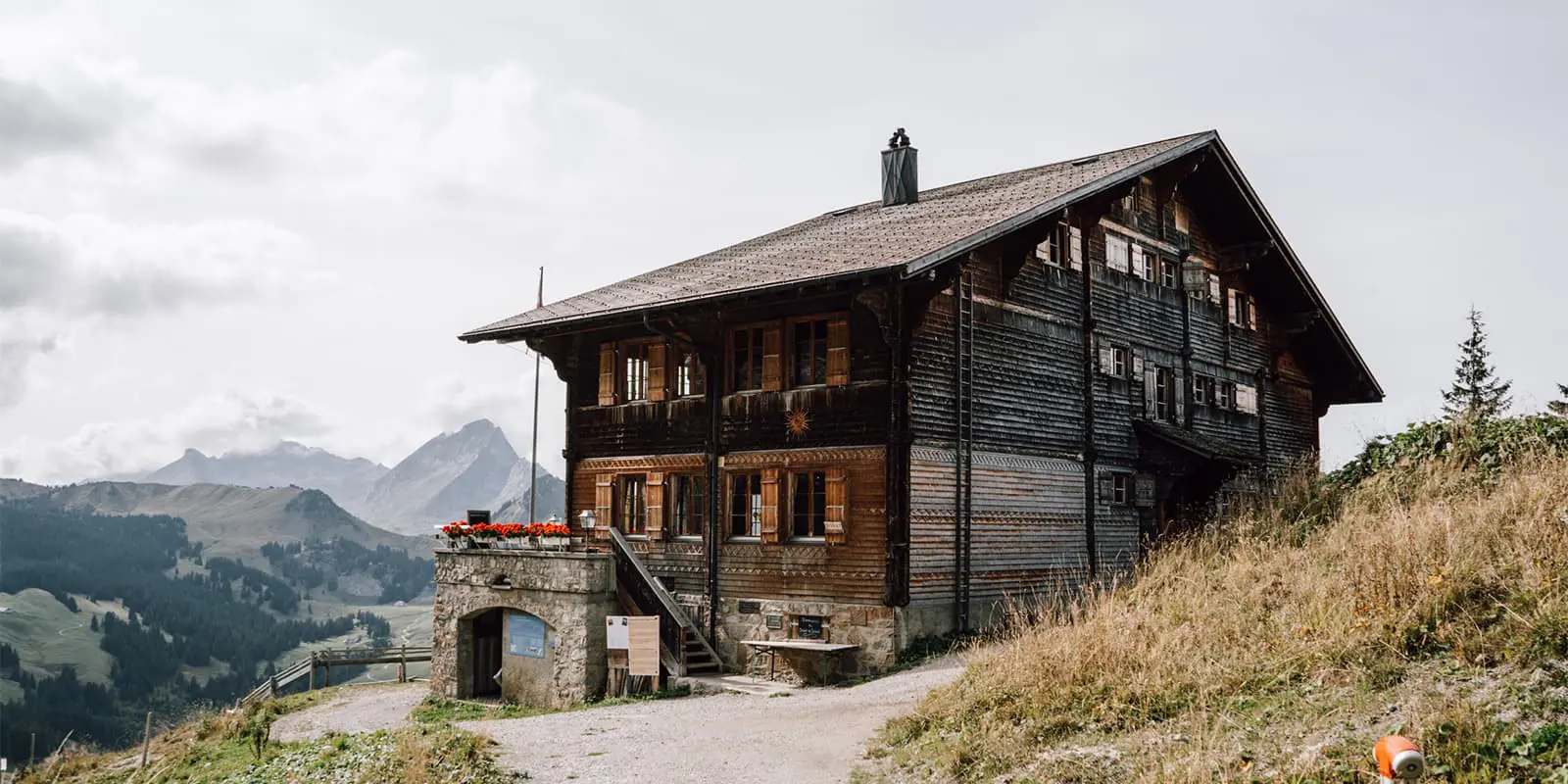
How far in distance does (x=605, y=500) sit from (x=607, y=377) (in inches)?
94.5

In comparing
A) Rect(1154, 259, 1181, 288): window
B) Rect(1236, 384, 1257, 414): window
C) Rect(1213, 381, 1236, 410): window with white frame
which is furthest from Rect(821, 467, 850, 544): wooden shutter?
Rect(1236, 384, 1257, 414): window

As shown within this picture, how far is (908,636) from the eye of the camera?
1936 centimetres

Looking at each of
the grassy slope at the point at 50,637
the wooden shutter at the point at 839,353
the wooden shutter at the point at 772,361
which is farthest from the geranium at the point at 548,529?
the grassy slope at the point at 50,637

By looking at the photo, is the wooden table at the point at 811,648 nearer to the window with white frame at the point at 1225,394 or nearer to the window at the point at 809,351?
the window at the point at 809,351

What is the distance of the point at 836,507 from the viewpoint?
1998 centimetres

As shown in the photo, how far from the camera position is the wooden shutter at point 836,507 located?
65.2 feet

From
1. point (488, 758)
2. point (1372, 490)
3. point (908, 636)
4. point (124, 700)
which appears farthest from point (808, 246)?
point (124, 700)

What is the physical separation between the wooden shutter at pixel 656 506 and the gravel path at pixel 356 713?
5437 mm

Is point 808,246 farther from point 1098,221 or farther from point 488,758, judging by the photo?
point 488,758

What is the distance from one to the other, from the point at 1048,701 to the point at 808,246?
12.6 meters

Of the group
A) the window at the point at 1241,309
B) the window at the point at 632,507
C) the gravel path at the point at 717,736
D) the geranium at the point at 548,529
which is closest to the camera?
the gravel path at the point at 717,736

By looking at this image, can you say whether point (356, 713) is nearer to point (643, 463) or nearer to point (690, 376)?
point (643, 463)

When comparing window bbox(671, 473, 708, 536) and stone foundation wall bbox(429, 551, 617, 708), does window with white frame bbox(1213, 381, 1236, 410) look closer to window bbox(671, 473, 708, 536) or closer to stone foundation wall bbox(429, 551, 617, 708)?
window bbox(671, 473, 708, 536)

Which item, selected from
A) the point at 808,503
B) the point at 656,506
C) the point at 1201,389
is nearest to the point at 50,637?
the point at 656,506
